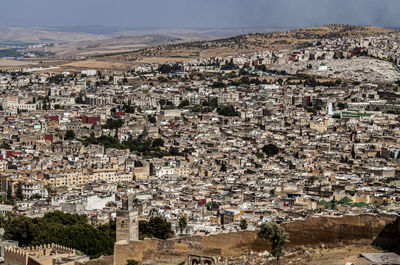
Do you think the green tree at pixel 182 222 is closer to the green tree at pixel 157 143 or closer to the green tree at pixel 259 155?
the green tree at pixel 259 155

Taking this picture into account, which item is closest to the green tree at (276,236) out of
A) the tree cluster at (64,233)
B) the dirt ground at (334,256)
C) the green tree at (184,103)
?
the dirt ground at (334,256)

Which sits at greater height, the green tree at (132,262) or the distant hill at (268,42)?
the distant hill at (268,42)

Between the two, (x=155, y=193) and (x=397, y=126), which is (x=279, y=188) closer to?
(x=155, y=193)

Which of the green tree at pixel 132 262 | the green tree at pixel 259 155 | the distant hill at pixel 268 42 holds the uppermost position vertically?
the distant hill at pixel 268 42

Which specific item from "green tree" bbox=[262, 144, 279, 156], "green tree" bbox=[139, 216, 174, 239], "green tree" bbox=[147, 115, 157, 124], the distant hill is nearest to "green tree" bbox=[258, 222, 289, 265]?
"green tree" bbox=[139, 216, 174, 239]

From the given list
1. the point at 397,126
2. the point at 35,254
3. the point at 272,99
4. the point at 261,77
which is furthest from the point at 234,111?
the point at 35,254

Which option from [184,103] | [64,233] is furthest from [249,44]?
[64,233]

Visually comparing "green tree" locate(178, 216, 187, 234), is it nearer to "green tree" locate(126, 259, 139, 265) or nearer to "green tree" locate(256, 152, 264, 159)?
"green tree" locate(126, 259, 139, 265)
